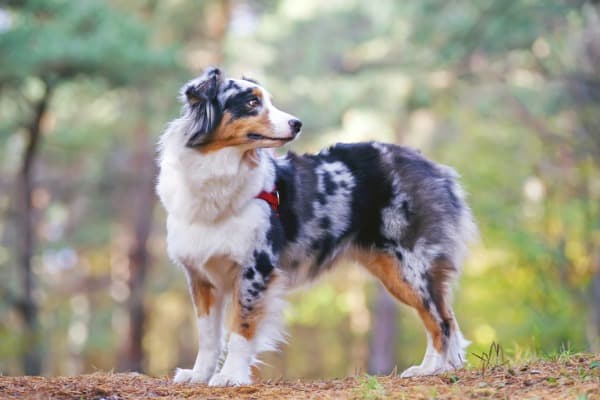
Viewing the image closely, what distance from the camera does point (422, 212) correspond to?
20.6 ft

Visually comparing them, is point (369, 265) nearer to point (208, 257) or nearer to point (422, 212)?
point (422, 212)

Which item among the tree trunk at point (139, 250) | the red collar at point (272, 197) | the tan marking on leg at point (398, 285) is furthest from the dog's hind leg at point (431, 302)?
the tree trunk at point (139, 250)

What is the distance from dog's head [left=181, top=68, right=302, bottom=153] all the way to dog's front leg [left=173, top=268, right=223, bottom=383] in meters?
0.95

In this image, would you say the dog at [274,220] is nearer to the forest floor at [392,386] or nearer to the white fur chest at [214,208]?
the white fur chest at [214,208]

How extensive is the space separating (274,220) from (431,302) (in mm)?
1374

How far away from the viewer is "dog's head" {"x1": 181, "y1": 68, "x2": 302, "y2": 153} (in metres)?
5.53

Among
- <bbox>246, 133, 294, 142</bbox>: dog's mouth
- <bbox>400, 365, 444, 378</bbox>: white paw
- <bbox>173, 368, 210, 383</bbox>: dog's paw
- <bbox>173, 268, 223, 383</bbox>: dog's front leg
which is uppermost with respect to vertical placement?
<bbox>246, 133, 294, 142</bbox>: dog's mouth

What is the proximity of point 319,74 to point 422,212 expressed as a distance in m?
16.8

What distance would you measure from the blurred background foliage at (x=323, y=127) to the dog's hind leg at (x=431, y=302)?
13.2 feet

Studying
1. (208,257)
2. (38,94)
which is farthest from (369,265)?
(38,94)

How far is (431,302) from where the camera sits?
6.14 meters

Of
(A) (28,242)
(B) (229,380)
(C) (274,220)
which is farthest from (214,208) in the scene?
(A) (28,242)

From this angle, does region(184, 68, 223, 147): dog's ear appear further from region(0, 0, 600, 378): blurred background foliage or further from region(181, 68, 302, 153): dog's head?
region(0, 0, 600, 378): blurred background foliage

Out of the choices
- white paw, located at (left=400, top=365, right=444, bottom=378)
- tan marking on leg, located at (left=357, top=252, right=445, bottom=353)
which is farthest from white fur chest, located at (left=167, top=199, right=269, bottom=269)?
white paw, located at (left=400, top=365, right=444, bottom=378)
